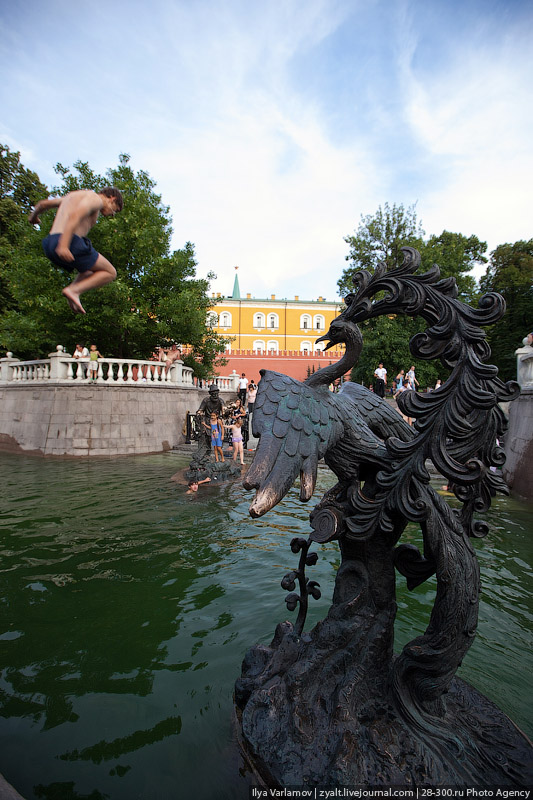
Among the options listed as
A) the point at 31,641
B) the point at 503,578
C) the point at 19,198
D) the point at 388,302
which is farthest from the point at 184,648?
the point at 19,198

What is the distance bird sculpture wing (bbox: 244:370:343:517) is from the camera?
1666mm

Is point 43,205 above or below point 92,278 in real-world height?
above

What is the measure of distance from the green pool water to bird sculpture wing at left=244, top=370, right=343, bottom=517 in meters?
1.55

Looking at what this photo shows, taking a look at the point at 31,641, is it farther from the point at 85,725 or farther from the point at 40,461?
the point at 40,461

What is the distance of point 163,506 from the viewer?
716cm

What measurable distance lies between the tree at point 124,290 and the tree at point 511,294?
51.0 feet

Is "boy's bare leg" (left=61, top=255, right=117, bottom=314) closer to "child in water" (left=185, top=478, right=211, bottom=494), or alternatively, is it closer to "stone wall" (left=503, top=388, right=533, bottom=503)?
"child in water" (left=185, top=478, right=211, bottom=494)

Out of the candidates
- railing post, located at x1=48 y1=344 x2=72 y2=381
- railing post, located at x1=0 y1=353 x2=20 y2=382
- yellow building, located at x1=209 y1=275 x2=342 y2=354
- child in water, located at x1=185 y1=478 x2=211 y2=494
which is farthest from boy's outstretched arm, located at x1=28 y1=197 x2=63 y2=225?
yellow building, located at x1=209 y1=275 x2=342 y2=354

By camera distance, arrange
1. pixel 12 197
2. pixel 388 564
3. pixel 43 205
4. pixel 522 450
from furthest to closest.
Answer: pixel 12 197 → pixel 522 450 → pixel 43 205 → pixel 388 564

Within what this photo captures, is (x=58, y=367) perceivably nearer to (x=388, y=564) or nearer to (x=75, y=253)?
(x=75, y=253)

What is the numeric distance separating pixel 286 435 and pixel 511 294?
28.2 m

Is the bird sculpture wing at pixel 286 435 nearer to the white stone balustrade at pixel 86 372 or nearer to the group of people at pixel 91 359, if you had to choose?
the white stone balustrade at pixel 86 372

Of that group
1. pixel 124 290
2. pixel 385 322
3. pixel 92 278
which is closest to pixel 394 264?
pixel 385 322

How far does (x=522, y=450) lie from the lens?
9.50m
